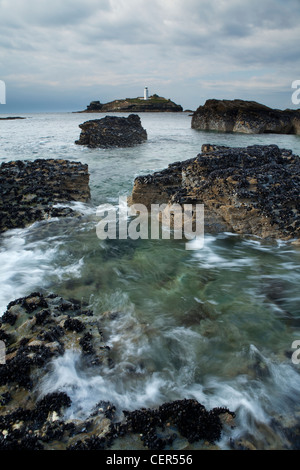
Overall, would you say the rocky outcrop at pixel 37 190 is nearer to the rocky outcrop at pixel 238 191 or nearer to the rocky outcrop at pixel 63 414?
the rocky outcrop at pixel 238 191

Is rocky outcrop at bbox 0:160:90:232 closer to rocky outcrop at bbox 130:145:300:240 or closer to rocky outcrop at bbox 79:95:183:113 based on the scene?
rocky outcrop at bbox 130:145:300:240

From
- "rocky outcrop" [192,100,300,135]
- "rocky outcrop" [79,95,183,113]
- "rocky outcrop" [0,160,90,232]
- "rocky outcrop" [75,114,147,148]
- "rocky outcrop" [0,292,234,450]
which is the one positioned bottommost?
"rocky outcrop" [0,292,234,450]

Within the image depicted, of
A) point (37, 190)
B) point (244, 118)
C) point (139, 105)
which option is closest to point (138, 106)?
point (139, 105)

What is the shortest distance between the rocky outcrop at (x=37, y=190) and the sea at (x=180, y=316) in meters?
0.78

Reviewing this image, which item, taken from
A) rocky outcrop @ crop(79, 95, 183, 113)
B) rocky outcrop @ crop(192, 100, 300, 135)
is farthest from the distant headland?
rocky outcrop @ crop(192, 100, 300, 135)

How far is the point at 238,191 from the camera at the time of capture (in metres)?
8.72

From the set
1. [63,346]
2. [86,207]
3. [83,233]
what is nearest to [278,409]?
[63,346]

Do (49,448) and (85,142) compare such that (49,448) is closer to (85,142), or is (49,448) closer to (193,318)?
(193,318)

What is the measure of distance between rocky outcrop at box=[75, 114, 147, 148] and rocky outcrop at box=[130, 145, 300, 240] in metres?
22.8

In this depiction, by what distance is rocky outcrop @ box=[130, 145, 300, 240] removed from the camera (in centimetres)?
827

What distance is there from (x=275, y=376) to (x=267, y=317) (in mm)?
1349

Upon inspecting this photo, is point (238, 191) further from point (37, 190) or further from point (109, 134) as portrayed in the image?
point (109, 134)

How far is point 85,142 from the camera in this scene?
33000mm

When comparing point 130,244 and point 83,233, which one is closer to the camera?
point 130,244
